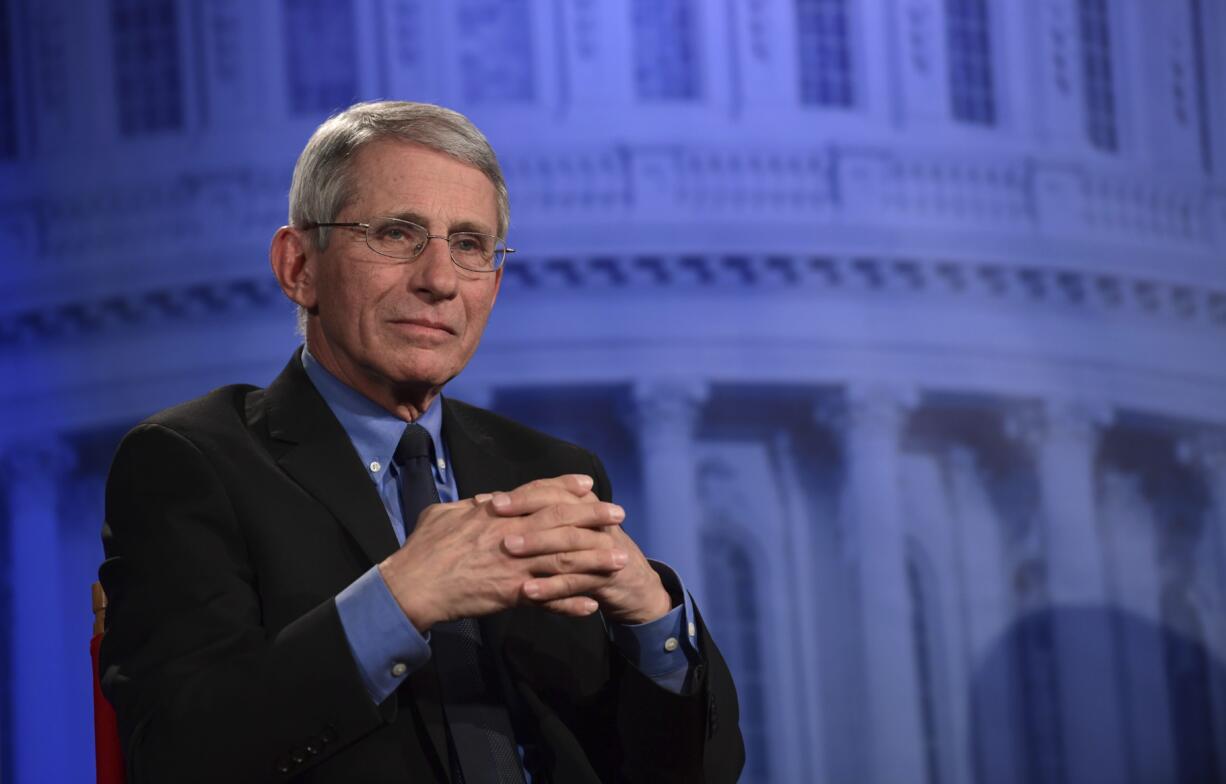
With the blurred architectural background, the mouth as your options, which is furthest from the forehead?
the blurred architectural background

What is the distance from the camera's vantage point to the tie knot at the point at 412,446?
2041 mm

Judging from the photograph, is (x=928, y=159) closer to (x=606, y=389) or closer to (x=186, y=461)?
(x=606, y=389)

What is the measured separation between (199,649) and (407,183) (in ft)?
2.08

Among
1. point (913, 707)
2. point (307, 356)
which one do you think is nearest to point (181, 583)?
point (307, 356)

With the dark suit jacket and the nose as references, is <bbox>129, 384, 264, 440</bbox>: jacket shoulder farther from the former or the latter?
the nose

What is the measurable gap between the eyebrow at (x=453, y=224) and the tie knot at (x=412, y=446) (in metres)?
0.27

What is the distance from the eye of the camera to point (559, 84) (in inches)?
396

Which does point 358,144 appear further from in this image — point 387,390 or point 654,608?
point 654,608

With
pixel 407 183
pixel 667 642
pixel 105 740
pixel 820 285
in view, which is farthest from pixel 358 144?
pixel 820 285

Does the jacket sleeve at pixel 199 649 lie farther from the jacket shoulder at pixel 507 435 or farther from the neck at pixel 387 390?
the jacket shoulder at pixel 507 435

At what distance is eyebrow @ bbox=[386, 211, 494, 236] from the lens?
1974mm

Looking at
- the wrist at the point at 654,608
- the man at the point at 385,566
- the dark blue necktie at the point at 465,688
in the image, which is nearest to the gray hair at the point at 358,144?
the man at the point at 385,566

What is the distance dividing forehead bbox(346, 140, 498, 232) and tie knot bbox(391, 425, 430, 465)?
28cm

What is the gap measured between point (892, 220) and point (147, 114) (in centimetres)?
488
